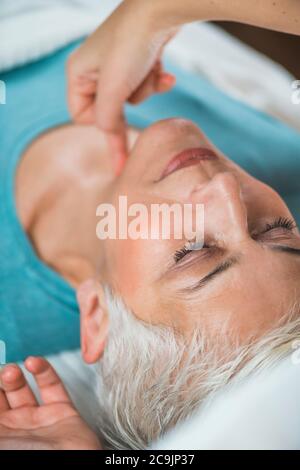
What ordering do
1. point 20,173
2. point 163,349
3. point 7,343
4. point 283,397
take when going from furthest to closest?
point 20,173, point 7,343, point 163,349, point 283,397

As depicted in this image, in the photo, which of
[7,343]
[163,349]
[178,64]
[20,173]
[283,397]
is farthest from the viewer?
[178,64]

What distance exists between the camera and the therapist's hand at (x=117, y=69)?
32.0 inches

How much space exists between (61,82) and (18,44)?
0.09 meters

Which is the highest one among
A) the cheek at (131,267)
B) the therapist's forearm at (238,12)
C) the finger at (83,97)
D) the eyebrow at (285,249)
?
the therapist's forearm at (238,12)

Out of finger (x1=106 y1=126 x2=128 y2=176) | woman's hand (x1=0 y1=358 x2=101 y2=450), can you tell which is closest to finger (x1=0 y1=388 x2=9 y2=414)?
woman's hand (x1=0 y1=358 x2=101 y2=450)

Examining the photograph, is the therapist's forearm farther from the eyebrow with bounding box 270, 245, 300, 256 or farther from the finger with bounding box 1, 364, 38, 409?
the finger with bounding box 1, 364, 38, 409

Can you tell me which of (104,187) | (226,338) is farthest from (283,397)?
(104,187)

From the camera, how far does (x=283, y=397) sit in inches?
25.5

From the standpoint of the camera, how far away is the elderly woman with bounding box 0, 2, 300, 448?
0.72 meters

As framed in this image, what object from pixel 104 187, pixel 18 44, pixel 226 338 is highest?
pixel 18 44

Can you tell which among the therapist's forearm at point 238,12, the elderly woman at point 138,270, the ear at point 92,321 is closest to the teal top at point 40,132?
the elderly woman at point 138,270

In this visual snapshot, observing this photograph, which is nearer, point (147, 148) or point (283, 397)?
point (283, 397)

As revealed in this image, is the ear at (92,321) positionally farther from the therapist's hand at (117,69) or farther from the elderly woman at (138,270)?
the therapist's hand at (117,69)

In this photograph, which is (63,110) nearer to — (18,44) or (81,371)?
(18,44)
